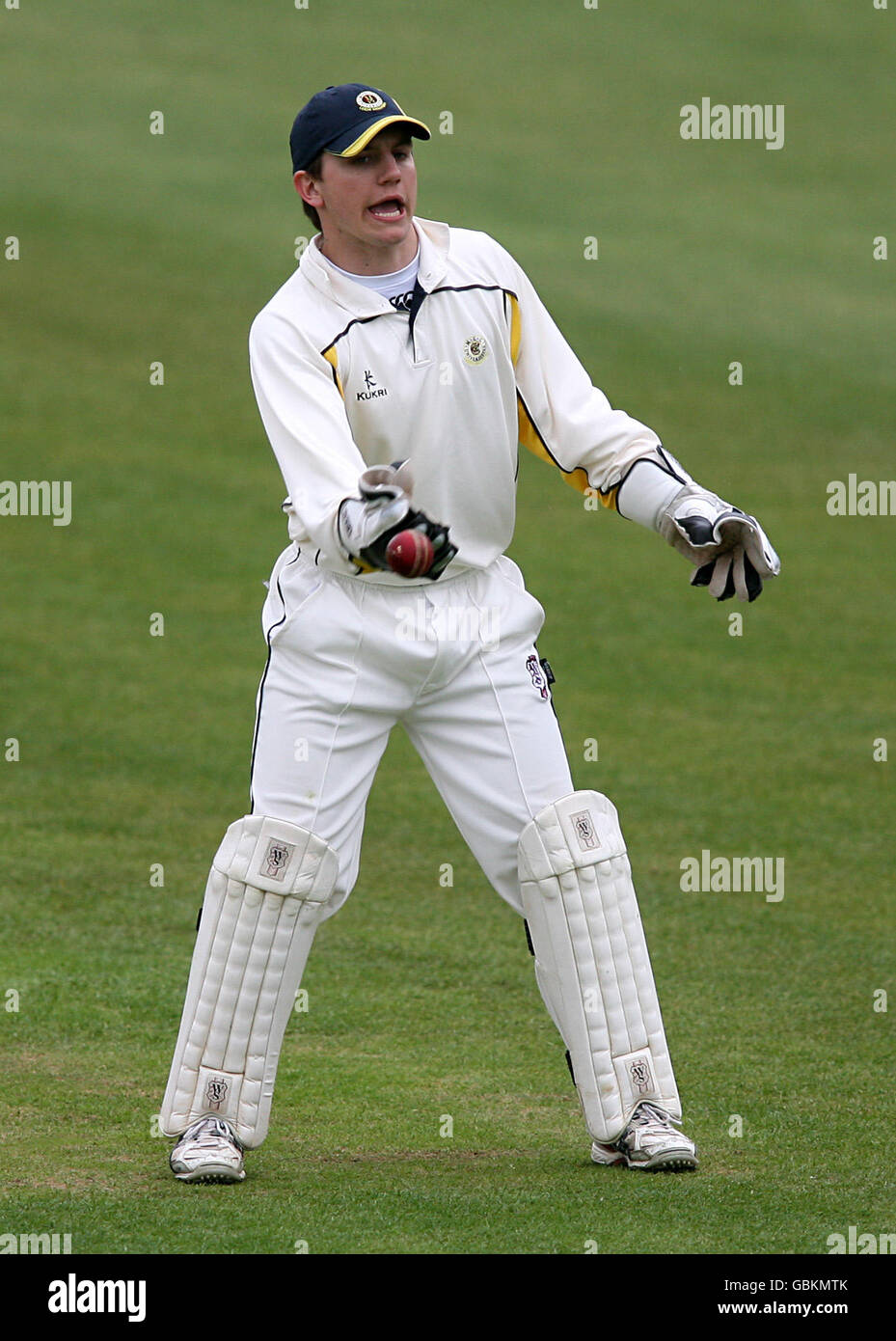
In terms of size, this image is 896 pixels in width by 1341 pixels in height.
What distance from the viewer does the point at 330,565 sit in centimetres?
493

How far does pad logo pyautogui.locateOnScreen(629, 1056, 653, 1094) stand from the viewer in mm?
5027

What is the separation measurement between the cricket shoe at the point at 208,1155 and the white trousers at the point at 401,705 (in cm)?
60

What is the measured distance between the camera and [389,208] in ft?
16.3

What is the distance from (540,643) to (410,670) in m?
7.86

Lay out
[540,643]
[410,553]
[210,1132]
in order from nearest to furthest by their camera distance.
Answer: [410,553], [210,1132], [540,643]

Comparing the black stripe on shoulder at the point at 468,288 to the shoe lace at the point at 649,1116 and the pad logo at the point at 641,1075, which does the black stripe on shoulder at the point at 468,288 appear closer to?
the pad logo at the point at 641,1075

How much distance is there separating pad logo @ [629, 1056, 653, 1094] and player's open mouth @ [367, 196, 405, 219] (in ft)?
6.92

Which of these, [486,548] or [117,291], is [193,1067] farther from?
[117,291]

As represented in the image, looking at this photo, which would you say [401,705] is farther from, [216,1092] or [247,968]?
[216,1092]

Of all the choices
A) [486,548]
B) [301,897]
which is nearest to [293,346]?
[486,548]

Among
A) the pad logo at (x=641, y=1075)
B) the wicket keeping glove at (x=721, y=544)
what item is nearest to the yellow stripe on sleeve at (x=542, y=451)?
the wicket keeping glove at (x=721, y=544)

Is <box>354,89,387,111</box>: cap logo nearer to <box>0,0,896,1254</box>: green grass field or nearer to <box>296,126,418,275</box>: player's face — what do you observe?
<box>296,126,418,275</box>: player's face

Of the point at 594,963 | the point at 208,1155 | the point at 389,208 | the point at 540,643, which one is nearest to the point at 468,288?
the point at 389,208
